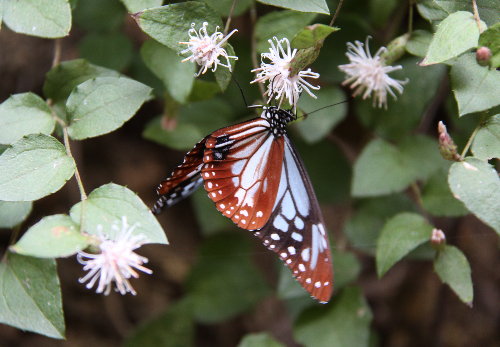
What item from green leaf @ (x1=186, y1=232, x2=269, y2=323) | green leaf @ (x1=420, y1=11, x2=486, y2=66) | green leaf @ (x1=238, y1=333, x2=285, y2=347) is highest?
green leaf @ (x1=420, y1=11, x2=486, y2=66)

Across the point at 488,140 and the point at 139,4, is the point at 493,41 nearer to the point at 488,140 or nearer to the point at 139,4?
the point at 488,140

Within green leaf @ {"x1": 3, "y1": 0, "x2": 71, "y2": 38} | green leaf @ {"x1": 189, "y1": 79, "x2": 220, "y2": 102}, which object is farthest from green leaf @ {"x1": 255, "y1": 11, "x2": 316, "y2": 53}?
green leaf @ {"x1": 3, "y1": 0, "x2": 71, "y2": 38}

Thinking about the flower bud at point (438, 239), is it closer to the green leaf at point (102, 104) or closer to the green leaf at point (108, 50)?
the green leaf at point (102, 104)

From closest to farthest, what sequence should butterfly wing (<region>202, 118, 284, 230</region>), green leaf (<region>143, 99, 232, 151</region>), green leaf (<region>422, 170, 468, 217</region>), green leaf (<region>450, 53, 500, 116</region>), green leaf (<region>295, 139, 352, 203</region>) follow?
green leaf (<region>450, 53, 500, 116</region>), butterfly wing (<region>202, 118, 284, 230</region>), green leaf (<region>422, 170, 468, 217</region>), green leaf (<region>143, 99, 232, 151</region>), green leaf (<region>295, 139, 352, 203</region>)

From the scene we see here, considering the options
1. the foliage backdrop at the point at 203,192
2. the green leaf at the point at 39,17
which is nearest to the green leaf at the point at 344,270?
the foliage backdrop at the point at 203,192

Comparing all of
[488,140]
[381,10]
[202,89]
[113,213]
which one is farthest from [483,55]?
[113,213]

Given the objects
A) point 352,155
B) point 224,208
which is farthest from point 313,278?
point 352,155

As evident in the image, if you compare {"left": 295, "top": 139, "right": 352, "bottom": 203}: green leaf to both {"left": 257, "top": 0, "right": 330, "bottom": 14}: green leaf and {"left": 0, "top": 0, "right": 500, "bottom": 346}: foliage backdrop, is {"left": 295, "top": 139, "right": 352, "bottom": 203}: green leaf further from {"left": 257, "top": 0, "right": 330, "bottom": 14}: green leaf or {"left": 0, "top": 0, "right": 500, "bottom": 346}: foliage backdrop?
{"left": 257, "top": 0, "right": 330, "bottom": 14}: green leaf

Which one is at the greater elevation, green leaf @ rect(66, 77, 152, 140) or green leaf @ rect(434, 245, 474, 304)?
green leaf @ rect(66, 77, 152, 140)
